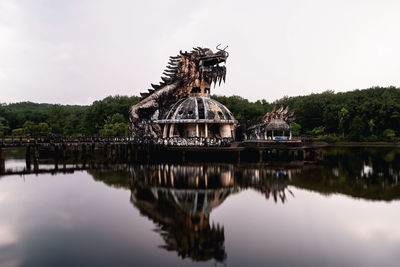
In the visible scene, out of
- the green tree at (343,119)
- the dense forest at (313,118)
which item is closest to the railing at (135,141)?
the dense forest at (313,118)

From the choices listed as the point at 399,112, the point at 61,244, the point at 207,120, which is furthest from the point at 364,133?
the point at 61,244

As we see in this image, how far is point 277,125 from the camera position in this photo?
4262cm

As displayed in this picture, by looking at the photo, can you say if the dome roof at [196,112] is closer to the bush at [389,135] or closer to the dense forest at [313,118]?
the dense forest at [313,118]

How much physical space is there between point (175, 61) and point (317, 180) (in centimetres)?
3056

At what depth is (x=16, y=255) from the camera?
11.9m

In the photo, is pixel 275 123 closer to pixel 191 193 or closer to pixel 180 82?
pixel 180 82

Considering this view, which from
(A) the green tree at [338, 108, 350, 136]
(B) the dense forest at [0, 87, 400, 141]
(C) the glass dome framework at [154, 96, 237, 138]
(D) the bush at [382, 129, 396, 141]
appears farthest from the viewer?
(A) the green tree at [338, 108, 350, 136]

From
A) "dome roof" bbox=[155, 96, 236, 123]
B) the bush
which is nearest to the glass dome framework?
"dome roof" bbox=[155, 96, 236, 123]

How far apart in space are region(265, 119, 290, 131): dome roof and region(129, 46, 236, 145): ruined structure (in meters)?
5.65

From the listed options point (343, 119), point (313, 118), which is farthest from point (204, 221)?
point (313, 118)

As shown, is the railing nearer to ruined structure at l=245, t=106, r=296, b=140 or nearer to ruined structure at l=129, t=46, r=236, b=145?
ruined structure at l=129, t=46, r=236, b=145

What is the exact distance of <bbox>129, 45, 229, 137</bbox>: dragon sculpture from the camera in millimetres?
A: 47938

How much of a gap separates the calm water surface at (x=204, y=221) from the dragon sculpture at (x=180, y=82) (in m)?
21.6

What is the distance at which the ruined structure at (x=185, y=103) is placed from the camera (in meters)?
46.2
